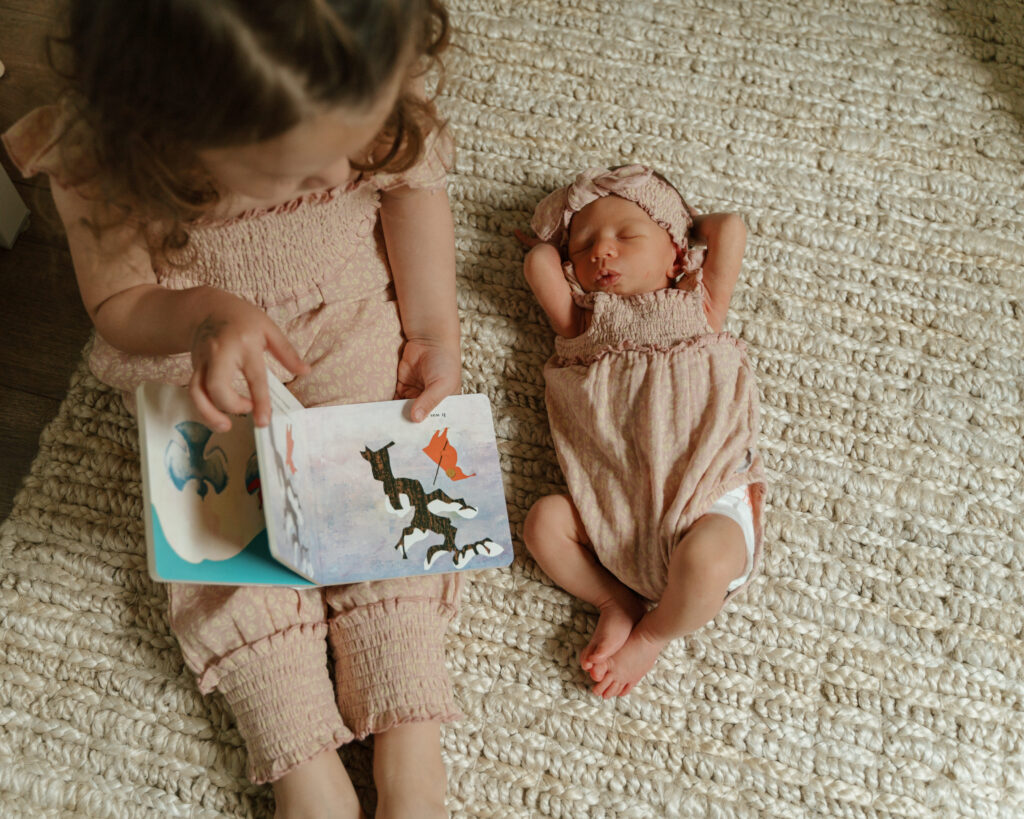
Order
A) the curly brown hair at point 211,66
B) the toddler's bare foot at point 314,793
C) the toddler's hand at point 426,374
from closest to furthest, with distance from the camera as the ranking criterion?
1. the curly brown hair at point 211,66
2. the toddler's bare foot at point 314,793
3. the toddler's hand at point 426,374

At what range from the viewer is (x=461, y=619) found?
90 cm

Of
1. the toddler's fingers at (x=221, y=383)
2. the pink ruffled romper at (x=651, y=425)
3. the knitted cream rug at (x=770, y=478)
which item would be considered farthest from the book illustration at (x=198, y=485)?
the pink ruffled romper at (x=651, y=425)

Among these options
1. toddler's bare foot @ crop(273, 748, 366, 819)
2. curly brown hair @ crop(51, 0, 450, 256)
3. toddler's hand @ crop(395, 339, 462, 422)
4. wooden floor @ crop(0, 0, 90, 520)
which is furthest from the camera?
wooden floor @ crop(0, 0, 90, 520)

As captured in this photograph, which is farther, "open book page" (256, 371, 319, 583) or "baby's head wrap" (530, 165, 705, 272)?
"baby's head wrap" (530, 165, 705, 272)

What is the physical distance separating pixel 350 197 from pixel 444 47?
8.5 inches

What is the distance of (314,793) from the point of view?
0.78 metres

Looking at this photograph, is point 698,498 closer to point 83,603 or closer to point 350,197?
point 350,197

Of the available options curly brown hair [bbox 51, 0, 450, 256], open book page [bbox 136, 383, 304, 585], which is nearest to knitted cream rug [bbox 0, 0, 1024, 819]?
open book page [bbox 136, 383, 304, 585]

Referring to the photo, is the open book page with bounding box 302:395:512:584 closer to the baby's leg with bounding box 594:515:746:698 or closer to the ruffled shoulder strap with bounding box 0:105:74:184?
the baby's leg with bounding box 594:515:746:698

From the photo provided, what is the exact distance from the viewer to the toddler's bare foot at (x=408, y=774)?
0.78 meters

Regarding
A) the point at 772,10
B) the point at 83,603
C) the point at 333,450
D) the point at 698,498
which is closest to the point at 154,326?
the point at 333,450

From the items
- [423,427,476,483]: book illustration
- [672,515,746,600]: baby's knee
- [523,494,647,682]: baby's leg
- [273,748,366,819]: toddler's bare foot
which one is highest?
[423,427,476,483]: book illustration

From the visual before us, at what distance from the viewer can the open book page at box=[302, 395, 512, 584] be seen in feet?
2.72

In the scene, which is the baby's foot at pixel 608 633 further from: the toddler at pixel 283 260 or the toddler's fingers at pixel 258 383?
the toddler's fingers at pixel 258 383
